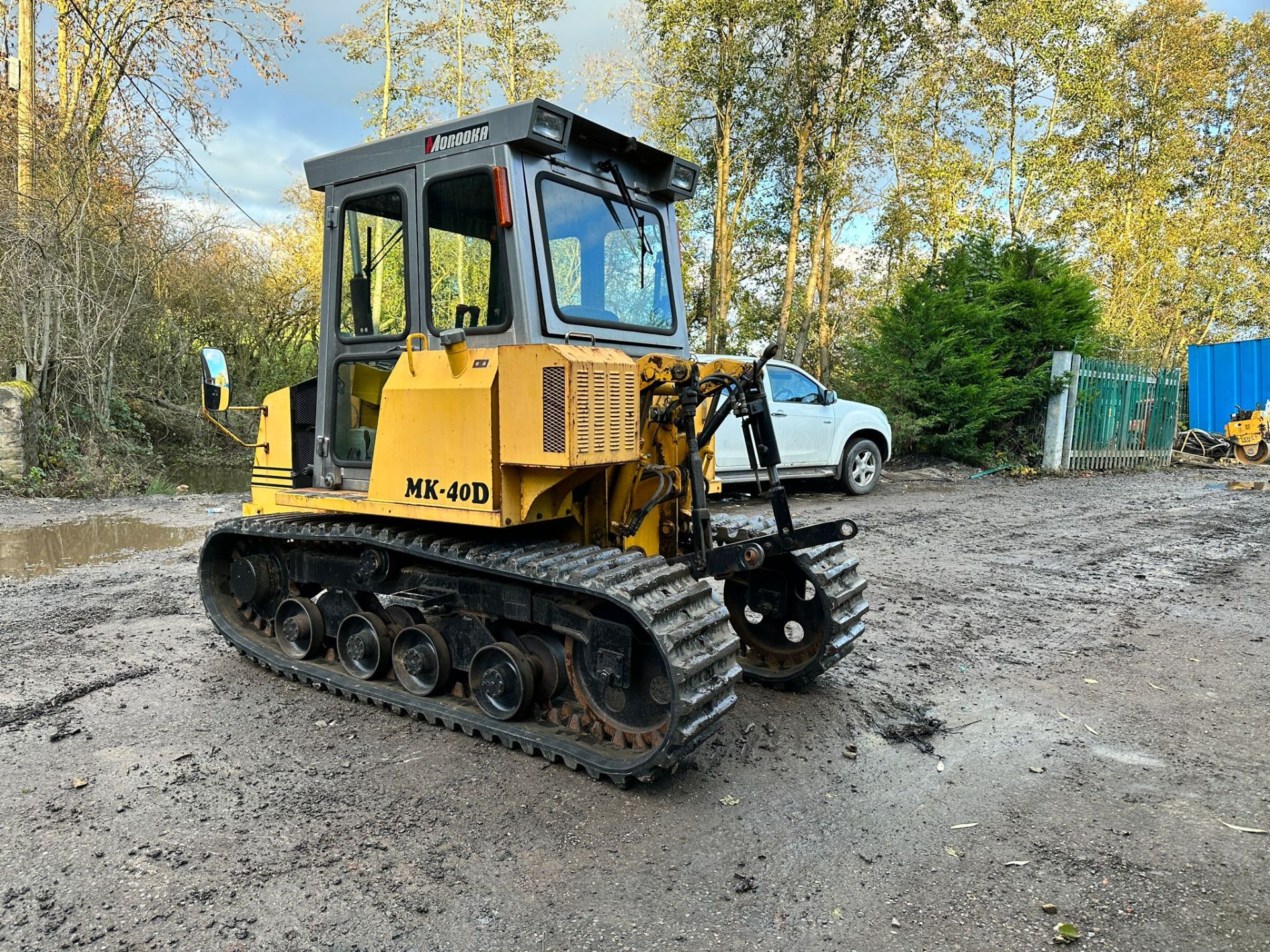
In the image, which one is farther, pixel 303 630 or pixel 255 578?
pixel 255 578

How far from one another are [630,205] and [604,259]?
0.35m

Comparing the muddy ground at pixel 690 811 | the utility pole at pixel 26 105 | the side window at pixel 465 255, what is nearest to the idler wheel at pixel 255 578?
the muddy ground at pixel 690 811

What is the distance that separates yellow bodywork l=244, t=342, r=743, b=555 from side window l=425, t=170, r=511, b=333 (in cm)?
19

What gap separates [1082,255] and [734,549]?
24424 millimetres

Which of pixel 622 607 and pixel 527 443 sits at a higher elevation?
pixel 527 443

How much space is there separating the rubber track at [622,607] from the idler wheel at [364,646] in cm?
9

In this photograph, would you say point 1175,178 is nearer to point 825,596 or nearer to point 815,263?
point 815,263

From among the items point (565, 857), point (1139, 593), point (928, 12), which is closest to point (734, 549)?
point (565, 857)

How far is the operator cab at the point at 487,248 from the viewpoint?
342 centimetres

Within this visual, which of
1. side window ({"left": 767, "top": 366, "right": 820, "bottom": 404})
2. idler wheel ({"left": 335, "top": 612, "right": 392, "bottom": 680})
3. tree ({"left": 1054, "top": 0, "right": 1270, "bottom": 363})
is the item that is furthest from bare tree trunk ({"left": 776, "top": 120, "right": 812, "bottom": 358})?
idler wheel ({"left": 335, "top": 612, "right": 392, "bottom": 680})

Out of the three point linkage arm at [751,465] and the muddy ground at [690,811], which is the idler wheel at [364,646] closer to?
the muddy ground at [690,811]

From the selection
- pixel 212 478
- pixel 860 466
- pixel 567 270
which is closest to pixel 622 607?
pixel 567 270

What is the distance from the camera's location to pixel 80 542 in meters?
8.09

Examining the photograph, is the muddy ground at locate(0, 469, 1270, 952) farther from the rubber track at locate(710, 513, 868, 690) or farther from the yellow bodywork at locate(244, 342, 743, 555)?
the yellow bodywork at locate(244, 342, 743, 555)
